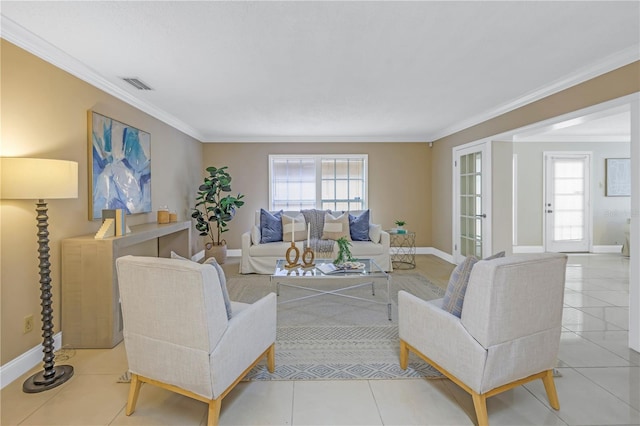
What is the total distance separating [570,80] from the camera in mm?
3334

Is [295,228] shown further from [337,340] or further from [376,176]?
[337,340]

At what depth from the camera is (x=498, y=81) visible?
349 cm

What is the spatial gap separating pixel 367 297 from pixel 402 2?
9.98ft

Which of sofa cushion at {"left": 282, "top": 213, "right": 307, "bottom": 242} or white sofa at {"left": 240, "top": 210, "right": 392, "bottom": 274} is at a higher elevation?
sofa cushion at {"left": 282, "top": 213, "right": 307, "bottom": 242}

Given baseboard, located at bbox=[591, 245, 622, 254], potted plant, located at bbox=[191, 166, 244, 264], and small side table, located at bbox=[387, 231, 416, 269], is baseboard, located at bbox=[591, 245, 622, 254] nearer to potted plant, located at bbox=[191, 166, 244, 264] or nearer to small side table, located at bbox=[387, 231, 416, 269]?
small side table, located at bbox=[387, 231, 416, 269]

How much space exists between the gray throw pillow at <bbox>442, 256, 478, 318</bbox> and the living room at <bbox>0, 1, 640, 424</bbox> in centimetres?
177

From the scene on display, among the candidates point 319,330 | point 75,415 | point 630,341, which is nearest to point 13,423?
point 75,415

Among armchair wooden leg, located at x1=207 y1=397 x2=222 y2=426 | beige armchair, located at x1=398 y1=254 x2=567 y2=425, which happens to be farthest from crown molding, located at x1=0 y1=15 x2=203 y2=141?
beige armchair, located at x1=398 y1=254 x2=567 y2=425

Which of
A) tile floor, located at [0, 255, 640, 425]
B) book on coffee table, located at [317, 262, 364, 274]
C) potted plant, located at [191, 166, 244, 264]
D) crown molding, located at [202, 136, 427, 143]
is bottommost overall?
tile floor, located at [0, 255, 640, 425]

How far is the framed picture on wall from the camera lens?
7.04m

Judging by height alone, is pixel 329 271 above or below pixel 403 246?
above

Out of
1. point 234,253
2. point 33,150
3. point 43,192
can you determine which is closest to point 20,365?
point 43,192

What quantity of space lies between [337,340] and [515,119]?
345 centimetres

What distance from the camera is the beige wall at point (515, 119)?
290cm
